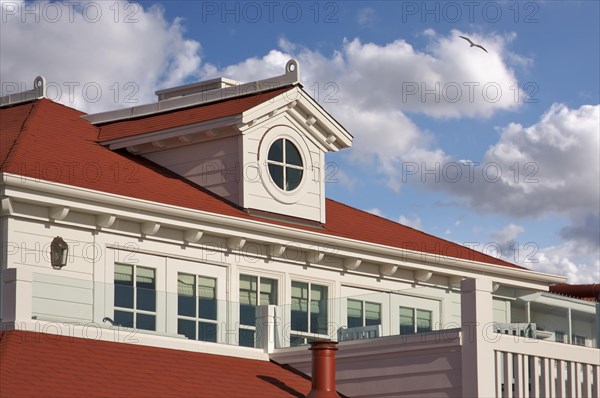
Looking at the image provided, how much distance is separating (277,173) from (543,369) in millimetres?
8699

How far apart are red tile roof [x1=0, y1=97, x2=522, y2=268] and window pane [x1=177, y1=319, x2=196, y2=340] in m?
2.99

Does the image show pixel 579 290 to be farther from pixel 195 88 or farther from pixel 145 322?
pixel 145 322

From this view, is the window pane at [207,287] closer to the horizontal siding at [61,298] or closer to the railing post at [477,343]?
the horizontal siding at [61,298]

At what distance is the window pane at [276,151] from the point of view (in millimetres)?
30797

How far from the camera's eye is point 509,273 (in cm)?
3419

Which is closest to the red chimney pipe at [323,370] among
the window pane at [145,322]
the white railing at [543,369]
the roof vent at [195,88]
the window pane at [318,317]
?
the window pane at [318,317]

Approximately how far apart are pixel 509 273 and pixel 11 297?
15446 millimetres

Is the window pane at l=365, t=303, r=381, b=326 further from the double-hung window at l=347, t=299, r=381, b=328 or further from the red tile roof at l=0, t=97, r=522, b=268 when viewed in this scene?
the red tile roof at l=0, t=97, r=522, b=268

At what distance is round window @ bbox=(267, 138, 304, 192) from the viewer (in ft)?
101

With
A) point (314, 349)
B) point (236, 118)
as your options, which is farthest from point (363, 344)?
point (236, 118)

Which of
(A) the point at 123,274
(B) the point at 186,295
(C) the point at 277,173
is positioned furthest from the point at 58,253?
(C) the point at 277,173

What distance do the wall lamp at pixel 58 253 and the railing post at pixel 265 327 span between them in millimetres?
4394

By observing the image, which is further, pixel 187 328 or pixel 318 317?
pixel 318 317

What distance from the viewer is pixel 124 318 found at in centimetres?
2509
